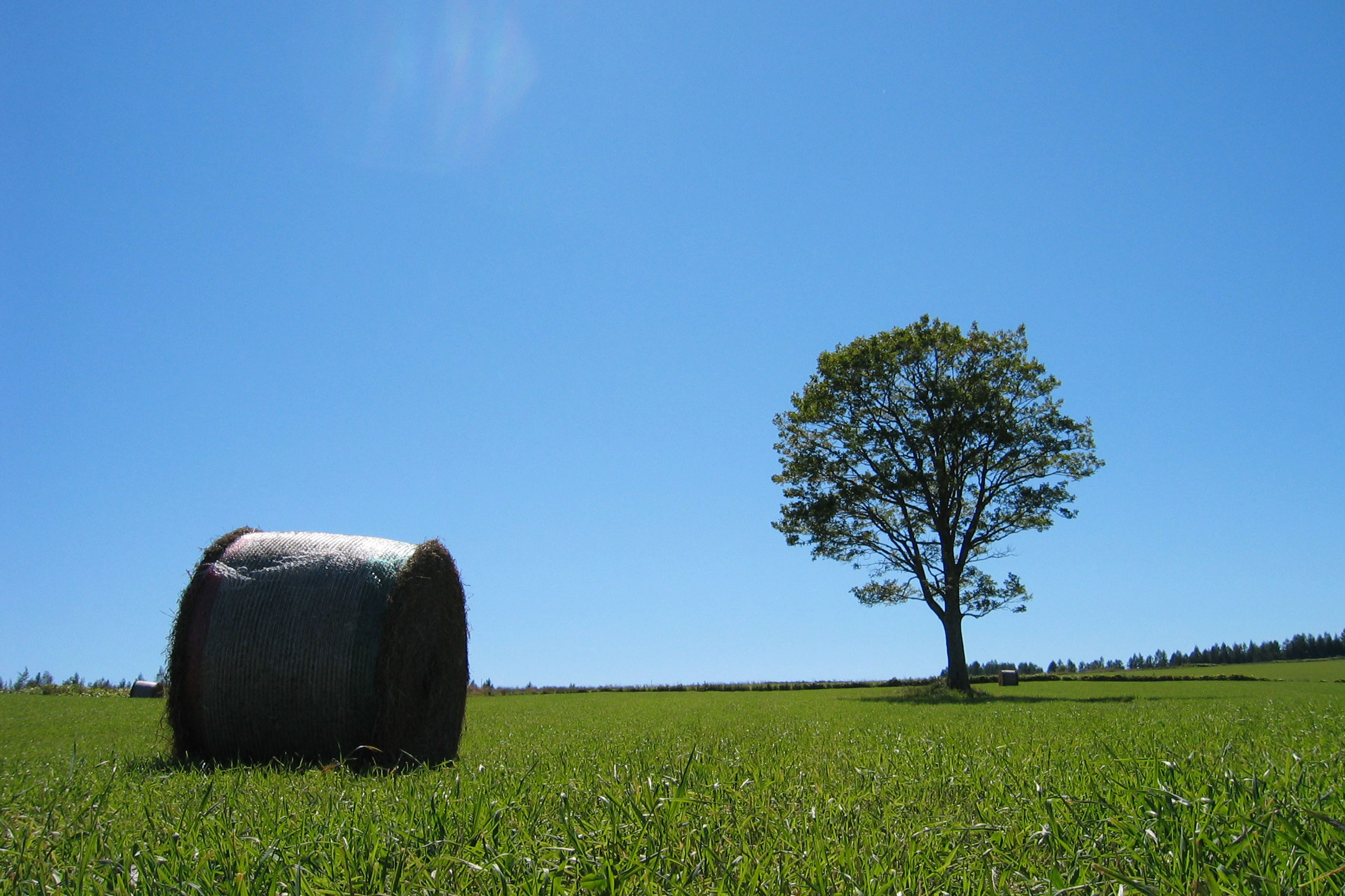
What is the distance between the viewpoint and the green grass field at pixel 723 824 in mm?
2500

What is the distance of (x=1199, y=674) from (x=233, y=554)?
60.5 metres

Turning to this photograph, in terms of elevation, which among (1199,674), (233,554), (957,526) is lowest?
(1199,674)

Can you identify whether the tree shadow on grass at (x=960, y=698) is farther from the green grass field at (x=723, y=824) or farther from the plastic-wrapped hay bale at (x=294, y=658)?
the plastic-wrapped hay bale at (x=294, y=658)

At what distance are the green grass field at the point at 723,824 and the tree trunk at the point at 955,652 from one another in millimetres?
22349

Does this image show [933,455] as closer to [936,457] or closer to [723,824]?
[936,457]

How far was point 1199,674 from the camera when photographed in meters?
51.6

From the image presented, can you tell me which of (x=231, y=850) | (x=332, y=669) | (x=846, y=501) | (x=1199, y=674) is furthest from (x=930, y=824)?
(x=1199, y=674)

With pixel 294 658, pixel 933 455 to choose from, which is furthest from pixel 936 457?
pixel 294 658

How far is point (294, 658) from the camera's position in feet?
26.1

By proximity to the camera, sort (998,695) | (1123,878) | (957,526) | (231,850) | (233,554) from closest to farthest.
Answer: (1123,878)
(231,850)
(233,554)
(998,695)
(957,526)

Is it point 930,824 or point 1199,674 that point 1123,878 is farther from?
point 1199,674

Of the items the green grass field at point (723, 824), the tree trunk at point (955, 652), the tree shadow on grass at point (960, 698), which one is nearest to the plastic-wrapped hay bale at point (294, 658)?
the green grass field at point (723, 824)

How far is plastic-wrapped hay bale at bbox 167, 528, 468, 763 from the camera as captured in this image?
7930mm

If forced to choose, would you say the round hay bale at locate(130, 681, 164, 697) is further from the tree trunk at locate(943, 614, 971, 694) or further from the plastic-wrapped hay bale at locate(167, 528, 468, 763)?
the tree trunk at locate(943, 614, 971, 694)
